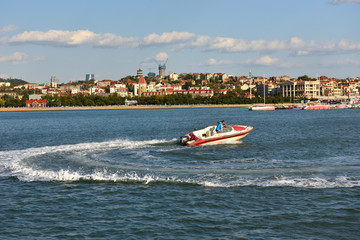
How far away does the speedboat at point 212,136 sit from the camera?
32188 millimetres

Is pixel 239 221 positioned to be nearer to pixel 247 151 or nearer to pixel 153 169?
pixel 153 169

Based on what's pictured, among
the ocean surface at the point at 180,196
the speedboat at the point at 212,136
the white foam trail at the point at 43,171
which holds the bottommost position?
the ocean surface at the point at 180,196

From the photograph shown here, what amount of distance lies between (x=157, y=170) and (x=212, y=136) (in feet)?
38.3

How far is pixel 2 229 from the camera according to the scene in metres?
13.3

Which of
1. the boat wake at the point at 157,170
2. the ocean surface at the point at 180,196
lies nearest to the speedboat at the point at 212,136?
the boat wake at the point at 157,170

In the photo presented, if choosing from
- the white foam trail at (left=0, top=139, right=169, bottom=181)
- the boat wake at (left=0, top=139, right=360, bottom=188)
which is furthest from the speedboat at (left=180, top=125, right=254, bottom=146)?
the white foam trail at (left=0, top=139, right=169, bottom=181)

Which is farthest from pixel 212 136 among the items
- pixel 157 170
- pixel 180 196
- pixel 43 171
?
pixel 180 196

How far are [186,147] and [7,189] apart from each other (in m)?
15.5

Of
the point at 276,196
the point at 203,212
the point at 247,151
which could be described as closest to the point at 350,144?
the point at 247,151

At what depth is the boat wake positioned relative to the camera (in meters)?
18.8

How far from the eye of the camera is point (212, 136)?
3275 cm

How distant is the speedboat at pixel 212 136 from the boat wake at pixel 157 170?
2825mm

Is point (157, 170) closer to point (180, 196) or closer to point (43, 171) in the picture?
point (180, 196)

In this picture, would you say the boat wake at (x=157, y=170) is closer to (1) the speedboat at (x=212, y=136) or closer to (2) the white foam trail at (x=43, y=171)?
(2) the white foam trail at (x=43, y=171)
